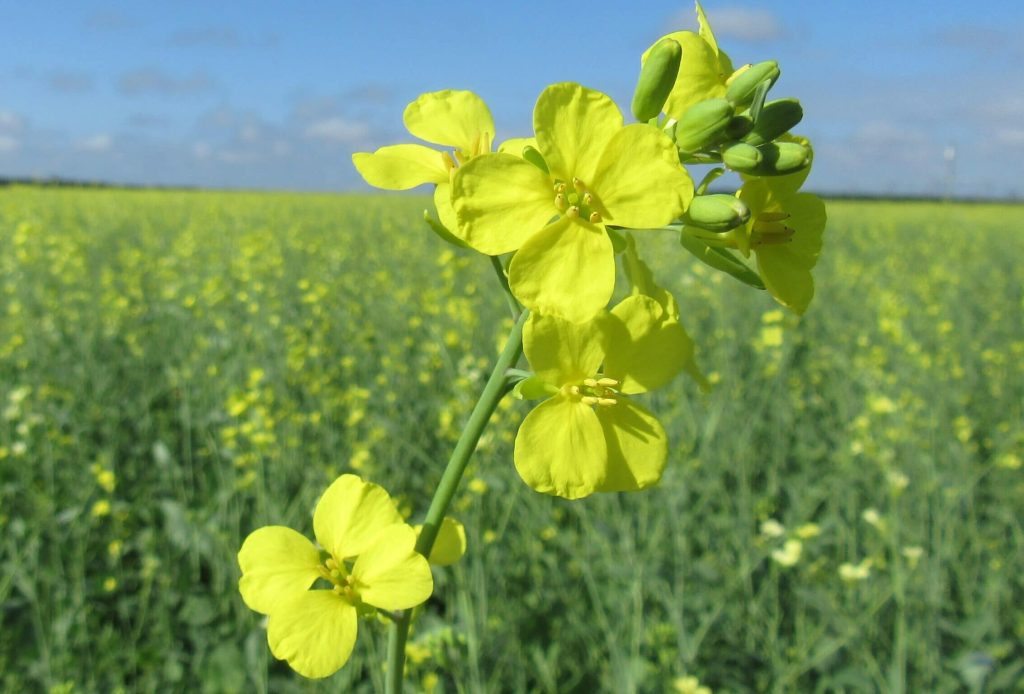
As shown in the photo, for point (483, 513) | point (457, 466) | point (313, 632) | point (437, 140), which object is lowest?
point (483, 513)

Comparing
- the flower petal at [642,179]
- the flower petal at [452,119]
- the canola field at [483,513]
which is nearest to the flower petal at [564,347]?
the flower petal at [642,179]

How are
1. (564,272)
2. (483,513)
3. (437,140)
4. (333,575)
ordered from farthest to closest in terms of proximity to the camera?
(483,513), (437,140), (333,575), (564,272)

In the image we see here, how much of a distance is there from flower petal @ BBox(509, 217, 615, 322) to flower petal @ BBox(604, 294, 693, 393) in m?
0.08

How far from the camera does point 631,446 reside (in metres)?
0.77

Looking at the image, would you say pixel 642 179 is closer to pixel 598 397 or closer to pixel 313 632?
pixel 598 397

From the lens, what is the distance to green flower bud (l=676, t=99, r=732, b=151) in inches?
27.9

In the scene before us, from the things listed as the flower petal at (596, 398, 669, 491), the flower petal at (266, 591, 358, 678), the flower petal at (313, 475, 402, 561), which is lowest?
the flower petal at (266, 591, 358, 678)

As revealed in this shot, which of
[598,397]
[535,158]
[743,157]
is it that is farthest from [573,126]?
[598,397]

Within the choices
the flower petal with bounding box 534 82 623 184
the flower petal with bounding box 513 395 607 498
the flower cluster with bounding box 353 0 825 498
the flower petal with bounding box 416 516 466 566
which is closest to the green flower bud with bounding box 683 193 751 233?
the flower cluster with bounding box 353 0 825 498

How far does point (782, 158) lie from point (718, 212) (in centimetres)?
8

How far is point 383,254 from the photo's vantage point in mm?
8461

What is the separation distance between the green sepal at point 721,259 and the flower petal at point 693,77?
13 cm

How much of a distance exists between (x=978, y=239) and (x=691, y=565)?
1356 cm

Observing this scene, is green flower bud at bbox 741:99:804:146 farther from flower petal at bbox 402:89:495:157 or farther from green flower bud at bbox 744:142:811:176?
flower petal at bbox 402:89:495:157
